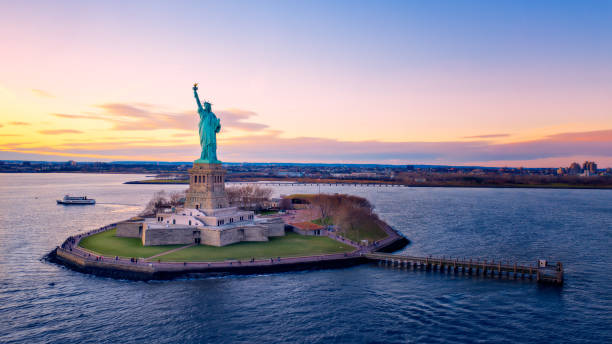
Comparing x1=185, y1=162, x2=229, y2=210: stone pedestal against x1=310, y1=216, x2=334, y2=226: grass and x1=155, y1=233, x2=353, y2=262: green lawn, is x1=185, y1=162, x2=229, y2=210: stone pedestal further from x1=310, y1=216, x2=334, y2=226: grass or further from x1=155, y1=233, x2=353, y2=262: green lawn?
x1=310, y1=216, x2=334, y2=226: grass

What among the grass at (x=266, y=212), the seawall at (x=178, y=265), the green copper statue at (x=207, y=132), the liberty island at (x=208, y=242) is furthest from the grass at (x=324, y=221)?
the green copper statue at (x=207, y=132)

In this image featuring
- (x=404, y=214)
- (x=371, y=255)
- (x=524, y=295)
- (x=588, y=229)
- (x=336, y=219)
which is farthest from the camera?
(x=404, y=214)

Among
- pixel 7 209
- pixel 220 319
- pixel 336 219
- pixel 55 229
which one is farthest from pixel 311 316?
pixel 7 209

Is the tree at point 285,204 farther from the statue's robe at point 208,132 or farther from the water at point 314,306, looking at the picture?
the water at point 314,306

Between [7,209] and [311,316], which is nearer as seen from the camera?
[311,316]

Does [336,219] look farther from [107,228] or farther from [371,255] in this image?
[107,228]

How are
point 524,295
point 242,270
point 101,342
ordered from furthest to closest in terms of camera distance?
point 242,270 → point 524,295 → point 101,342

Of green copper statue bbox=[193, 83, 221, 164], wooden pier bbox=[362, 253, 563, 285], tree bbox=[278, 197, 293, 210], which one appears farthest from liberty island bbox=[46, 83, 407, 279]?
tree bbox=[278, 197, 293, 210]
